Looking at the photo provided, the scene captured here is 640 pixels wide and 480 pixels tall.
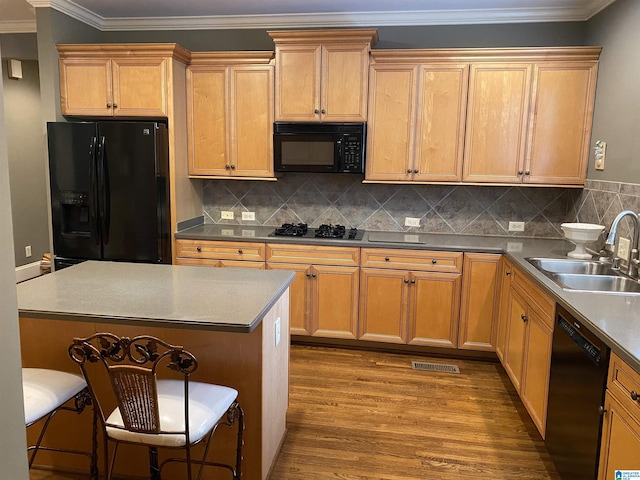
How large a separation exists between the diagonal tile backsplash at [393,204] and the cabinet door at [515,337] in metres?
1.02

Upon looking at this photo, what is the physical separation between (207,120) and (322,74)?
102 centimetres

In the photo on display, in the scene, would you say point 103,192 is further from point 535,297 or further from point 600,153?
point 600,153

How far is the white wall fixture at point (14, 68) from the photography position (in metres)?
5.19

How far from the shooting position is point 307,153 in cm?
385

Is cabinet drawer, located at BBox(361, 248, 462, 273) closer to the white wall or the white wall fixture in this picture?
the white wall

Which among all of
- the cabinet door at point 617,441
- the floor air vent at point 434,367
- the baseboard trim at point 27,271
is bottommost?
the floor air vent at point 434,367

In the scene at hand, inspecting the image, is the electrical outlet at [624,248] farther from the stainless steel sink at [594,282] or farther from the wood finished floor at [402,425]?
the wood finished floor at [402,425]

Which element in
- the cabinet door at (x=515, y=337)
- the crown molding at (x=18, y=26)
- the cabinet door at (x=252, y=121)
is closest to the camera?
the cabinet door at (x=515, y=337)

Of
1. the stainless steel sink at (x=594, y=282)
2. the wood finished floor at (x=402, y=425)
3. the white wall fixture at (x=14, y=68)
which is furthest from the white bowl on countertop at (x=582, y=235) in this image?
the white wall fixture at (x=14, y=68)

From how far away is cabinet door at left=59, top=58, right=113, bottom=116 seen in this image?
383cm

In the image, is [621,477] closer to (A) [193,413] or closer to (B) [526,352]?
(B) [526,352]

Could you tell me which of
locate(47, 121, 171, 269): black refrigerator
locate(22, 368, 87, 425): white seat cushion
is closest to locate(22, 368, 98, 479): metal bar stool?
locate(22, 368, 87, 425): white seat cushion

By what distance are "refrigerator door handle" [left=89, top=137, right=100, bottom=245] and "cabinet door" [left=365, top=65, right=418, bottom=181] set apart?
81.7 inches

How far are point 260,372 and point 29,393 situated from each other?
33.4 inches
